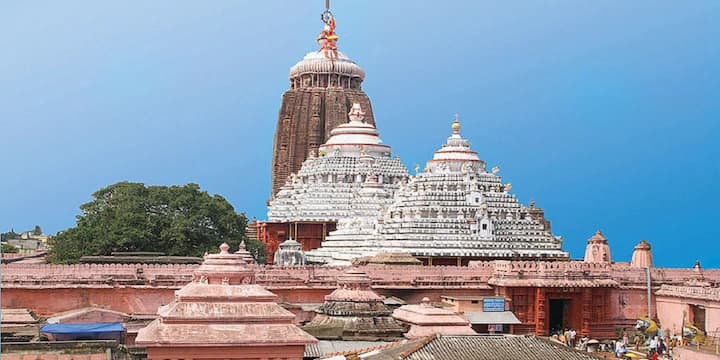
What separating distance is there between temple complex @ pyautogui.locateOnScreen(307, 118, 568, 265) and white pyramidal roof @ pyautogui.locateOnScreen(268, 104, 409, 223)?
23.4 ft

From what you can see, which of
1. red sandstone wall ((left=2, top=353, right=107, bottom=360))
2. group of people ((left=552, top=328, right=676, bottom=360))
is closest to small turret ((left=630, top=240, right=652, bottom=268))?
group of people ((left=552, top=328, right=676, bottom=360))

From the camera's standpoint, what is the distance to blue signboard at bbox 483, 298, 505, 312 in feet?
154

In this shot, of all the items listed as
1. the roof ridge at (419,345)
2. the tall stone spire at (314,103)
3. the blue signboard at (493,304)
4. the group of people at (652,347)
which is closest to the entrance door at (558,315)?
the group of people at (652,347)

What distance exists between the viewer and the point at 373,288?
48656mm

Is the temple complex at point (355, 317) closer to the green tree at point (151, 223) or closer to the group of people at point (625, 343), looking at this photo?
the group of people at point (625, 343)

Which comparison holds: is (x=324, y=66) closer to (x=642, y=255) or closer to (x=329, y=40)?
(x=329, y=40)

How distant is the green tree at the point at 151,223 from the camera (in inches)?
2233

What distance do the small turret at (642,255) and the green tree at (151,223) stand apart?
18.3 metres

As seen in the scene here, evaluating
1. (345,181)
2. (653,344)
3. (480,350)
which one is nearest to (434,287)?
(653,344)

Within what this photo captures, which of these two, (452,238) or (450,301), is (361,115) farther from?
(450,301)

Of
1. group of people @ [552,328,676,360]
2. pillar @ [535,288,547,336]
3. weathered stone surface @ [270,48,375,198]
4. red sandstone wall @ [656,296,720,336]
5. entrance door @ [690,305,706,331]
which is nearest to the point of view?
group of people @ [552,328,676,360]

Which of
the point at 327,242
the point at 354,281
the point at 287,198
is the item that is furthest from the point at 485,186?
the point at 354,281

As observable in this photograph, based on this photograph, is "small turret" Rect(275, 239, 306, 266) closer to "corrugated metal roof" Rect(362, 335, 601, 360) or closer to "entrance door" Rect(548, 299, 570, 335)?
"entrance door" Rect(548, 299, 570, 335)

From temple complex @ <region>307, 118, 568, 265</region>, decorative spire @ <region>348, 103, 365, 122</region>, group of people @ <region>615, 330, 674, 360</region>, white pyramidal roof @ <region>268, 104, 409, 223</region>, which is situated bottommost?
group of people @ <region>615, 330, 674, 360</region>
